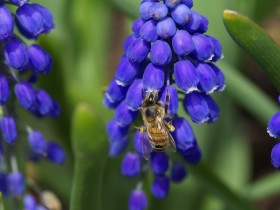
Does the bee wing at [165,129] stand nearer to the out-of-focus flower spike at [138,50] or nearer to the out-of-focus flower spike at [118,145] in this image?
the out-of-focus flower spike at [138,50]

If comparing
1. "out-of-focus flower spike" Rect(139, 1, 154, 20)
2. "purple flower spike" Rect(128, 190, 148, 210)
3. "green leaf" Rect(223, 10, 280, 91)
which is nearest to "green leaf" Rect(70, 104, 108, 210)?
"purple flower spike" Rect(128, 190, 148, 210)

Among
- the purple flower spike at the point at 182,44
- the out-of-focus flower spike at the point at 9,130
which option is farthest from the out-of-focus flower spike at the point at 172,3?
the out-of-focus flower spike at the point at 9,130

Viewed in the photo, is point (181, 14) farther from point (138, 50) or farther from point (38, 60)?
point (38, 60)

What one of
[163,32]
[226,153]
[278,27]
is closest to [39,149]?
[163,32]

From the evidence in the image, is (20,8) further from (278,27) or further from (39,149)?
(278,27)

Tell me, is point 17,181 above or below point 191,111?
below

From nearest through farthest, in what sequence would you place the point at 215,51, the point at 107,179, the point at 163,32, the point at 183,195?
1. the point at 163,32
2. the point at 215,51
3. the point at 107,179
4. the point at 183,195
